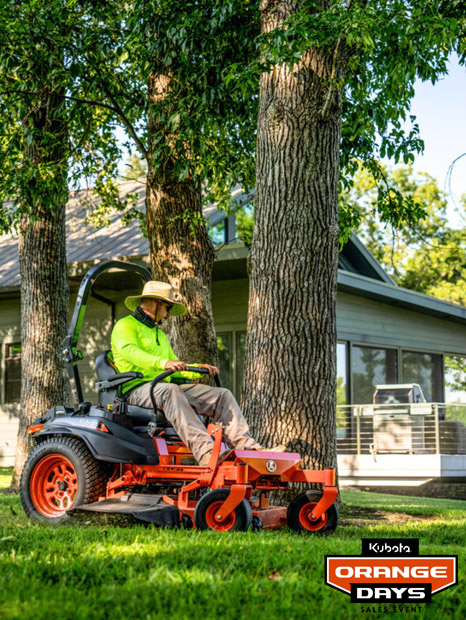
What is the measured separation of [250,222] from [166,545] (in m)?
18.7

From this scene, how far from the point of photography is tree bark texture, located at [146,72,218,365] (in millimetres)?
9820

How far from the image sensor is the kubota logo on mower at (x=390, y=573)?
3.89m

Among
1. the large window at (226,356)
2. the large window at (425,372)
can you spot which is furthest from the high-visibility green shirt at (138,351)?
the large window at (425,372)

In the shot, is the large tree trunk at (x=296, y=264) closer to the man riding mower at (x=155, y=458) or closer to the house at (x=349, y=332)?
the man riding mower at (x=155, y=458)

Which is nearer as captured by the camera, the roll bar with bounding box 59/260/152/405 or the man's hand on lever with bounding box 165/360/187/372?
the man's hand on lever with bounding box 165/360/187/372

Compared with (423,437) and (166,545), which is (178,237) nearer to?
(166,545)

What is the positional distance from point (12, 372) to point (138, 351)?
40.3 ft

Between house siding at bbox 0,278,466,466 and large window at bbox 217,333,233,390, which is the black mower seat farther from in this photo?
large window at bbox 217,333,233,390

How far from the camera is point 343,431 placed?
56.0 ft

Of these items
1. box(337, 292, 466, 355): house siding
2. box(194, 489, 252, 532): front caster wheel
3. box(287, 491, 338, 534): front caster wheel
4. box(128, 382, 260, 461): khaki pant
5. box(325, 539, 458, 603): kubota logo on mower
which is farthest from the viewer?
box(337, 292, 466, 355): house siding

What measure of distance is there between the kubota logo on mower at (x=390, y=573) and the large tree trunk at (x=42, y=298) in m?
8.13

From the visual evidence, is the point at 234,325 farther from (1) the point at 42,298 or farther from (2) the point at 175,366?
(2) the point at 175,366

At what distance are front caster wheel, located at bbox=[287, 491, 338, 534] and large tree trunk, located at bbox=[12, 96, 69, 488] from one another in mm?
6117

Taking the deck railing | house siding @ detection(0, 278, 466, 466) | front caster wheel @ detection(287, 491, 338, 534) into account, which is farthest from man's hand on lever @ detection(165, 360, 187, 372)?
house siding @ detection(0, 278, 466, 466)
